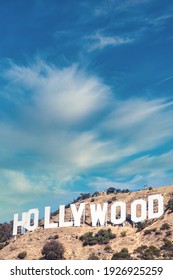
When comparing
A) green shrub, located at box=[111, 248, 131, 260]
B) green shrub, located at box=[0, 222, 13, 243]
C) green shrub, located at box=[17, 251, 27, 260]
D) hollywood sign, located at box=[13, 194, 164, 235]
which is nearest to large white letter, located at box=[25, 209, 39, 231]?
hollywood sign, located at box=[13, 194, 164, 235]

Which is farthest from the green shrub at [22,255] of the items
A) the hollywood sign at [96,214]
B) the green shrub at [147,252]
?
the green shrub at [147,252]

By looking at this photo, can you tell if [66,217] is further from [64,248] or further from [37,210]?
[64,248]

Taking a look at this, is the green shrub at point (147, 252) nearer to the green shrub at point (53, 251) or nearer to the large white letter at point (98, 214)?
the green shrub at point (53, 251)

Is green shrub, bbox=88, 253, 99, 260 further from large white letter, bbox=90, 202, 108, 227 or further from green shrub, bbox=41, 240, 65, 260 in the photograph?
large white letter, bbox=90, 202, 108, 227

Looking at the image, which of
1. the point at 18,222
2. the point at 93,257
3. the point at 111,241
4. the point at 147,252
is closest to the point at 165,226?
the point at 111,241

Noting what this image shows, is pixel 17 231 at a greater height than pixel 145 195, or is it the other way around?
pixel 145 195

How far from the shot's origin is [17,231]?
103750 millimetres

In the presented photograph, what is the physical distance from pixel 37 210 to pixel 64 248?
15179mm

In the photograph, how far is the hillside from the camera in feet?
247

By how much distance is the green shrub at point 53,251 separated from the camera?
260 feet

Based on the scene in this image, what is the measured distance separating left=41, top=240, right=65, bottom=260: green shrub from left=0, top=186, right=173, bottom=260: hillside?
4.69ft
